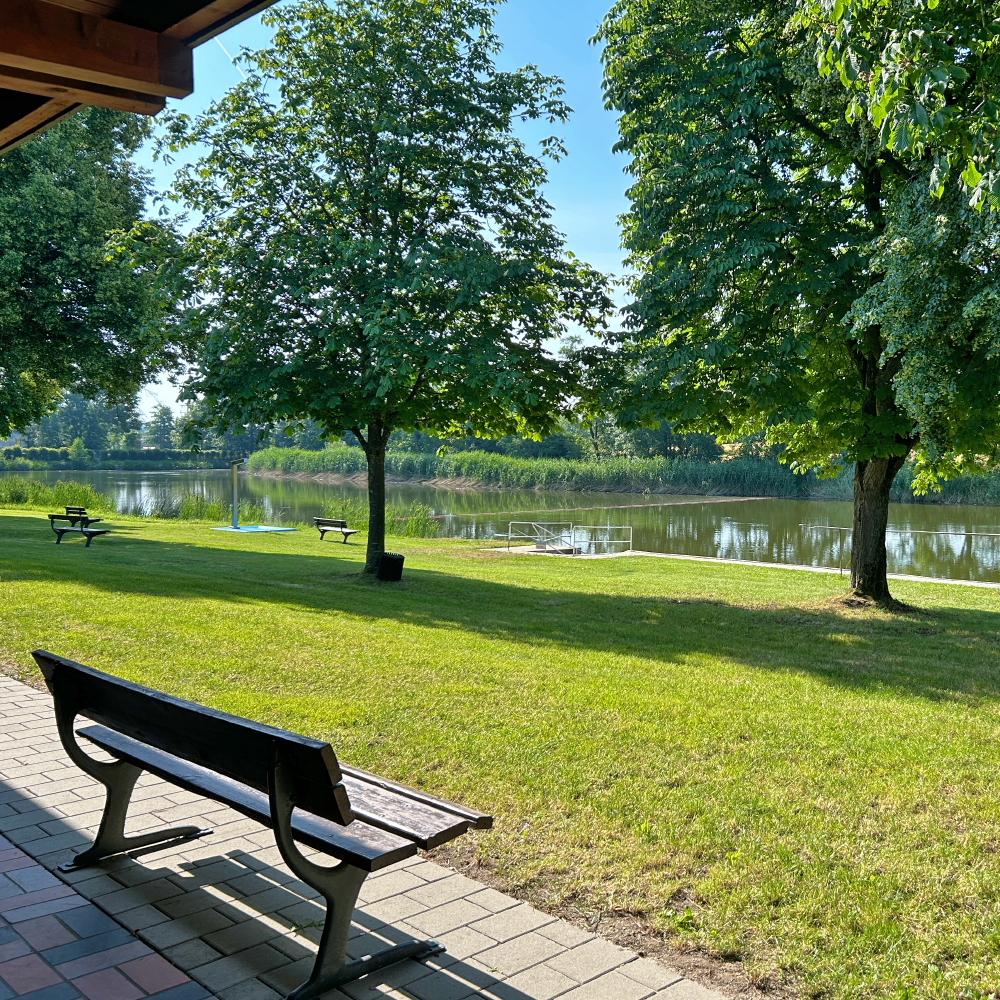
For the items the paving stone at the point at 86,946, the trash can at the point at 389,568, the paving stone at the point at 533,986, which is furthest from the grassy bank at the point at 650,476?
the paving stone at the point at 86,946

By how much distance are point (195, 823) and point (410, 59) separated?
11843mm

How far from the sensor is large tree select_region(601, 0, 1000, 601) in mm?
10672

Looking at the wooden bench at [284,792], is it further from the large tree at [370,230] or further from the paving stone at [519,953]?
the large tree at [370,230]

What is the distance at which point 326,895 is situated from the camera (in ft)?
9.34

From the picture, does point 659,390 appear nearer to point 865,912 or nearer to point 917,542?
point 865,912

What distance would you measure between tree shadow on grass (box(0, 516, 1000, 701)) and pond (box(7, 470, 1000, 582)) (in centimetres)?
1093

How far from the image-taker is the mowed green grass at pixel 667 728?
3457 millimetres

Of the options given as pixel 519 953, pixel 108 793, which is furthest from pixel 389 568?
pixel 519 953

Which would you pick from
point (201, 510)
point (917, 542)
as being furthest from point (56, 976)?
point (201, 510)

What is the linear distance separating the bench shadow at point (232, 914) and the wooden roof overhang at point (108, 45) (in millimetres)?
3153

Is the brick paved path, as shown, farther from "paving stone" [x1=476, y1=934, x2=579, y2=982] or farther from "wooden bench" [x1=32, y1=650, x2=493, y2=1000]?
"wooden bench" [x1=32, y1=650, x2=493, y2=1000]

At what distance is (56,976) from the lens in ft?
9.43

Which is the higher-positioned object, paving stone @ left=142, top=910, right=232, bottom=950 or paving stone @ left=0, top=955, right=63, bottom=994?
paving stone @ left=0, top=955, right=63, bottom=994

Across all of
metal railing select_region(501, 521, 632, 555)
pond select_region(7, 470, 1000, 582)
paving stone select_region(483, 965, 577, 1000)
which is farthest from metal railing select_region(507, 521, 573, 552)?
paving stone select_region(483, 965, 577, 1000)
